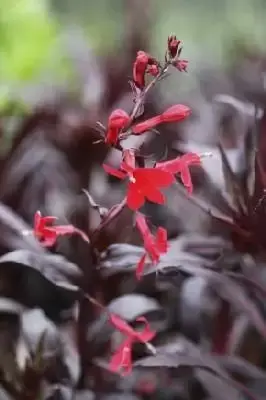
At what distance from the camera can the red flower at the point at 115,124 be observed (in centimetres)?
45

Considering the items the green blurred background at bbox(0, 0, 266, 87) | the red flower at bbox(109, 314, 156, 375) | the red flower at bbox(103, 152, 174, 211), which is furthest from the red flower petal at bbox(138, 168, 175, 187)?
the green blurred background at bbox(0, 0, 266, 87)

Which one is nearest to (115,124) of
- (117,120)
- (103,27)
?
(117,120)

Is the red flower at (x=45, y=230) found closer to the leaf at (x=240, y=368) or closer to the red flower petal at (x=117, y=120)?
the red flower petal at (x=117, y=120)

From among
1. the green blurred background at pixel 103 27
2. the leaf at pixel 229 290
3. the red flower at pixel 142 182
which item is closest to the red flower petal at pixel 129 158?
the red flower at pixel 142 182

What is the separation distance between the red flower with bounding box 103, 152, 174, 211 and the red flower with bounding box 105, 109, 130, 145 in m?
0.02

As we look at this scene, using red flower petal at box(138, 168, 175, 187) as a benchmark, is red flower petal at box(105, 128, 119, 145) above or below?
above

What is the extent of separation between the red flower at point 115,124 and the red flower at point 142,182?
0.05 feet

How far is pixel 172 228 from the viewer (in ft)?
2.62

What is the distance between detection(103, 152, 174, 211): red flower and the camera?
0.45 m

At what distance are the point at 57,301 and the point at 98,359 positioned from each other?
87mm

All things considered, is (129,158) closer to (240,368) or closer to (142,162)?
(142,162)

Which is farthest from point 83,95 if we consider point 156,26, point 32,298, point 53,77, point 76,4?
point 76,4

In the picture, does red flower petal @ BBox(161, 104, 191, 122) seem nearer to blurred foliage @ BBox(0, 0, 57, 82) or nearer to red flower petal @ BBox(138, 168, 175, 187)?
red flower petal @ BBox(138, 168, 175, 187)

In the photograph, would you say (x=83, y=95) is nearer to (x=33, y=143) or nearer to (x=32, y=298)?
(x=33, y=143)
